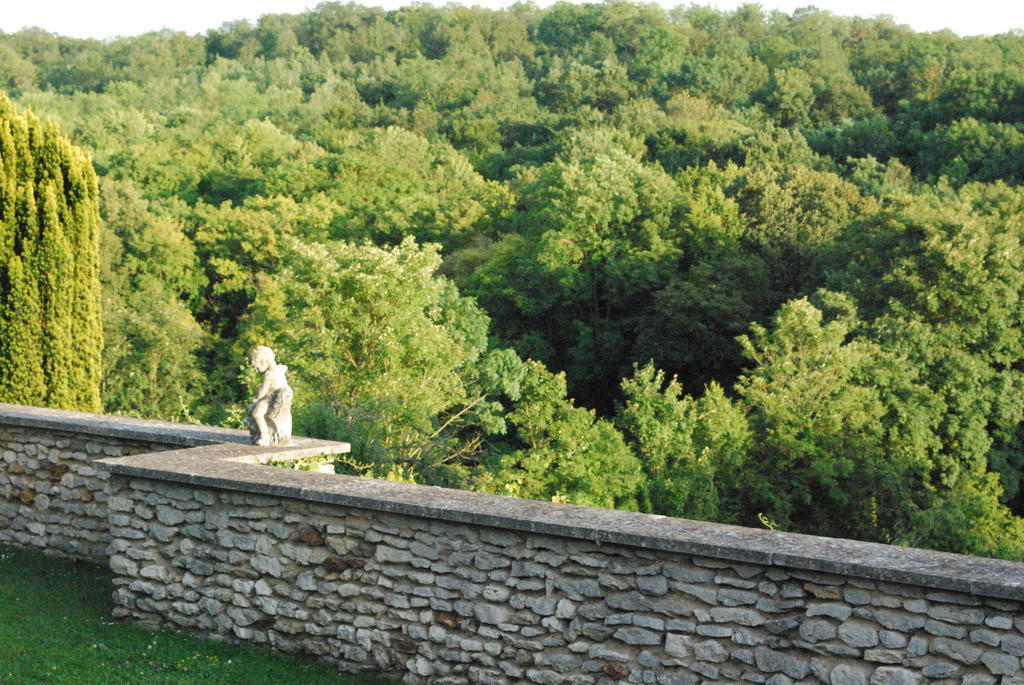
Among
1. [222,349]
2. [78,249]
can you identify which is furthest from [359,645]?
[222,349]

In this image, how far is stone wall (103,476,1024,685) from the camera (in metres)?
4.99

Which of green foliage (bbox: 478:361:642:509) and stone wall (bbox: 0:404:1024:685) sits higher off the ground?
stone wall (bbox: 0:404:1024:685)

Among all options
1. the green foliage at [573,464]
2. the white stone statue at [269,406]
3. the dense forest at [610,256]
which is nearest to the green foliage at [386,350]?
the dense forest at [610,256]

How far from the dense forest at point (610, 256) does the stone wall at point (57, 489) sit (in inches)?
105

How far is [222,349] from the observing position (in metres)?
37.6

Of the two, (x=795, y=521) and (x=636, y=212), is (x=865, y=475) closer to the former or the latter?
(x=795, y=521)

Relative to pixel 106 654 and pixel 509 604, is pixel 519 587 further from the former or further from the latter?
pixel 106 654

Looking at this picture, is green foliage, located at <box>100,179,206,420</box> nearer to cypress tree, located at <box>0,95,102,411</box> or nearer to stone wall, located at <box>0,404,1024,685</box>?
cypress tree, located at <box>0,95,102,411</box>

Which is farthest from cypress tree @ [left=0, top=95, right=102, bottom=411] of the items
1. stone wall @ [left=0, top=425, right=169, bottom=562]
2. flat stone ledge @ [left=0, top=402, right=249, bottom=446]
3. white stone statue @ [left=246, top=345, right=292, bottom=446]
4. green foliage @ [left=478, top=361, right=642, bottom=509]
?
white stone statue @ [left=246, top=345, right=292, bottom=446]

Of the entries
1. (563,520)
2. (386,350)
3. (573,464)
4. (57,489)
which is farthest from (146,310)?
(563,520)

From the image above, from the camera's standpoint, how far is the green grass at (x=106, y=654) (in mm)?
6379

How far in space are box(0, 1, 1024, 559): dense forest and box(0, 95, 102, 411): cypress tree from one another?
376 cm

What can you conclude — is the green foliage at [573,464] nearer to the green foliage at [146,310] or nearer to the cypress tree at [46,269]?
the cypress tree at [46,269]

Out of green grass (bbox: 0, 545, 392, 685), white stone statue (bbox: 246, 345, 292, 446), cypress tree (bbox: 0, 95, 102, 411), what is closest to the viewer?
green grass (bbox: 0, 545, 392, 685)
